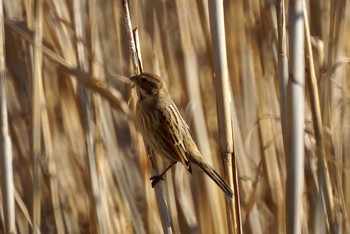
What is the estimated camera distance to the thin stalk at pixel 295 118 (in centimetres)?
163

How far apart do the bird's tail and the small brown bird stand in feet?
0.04

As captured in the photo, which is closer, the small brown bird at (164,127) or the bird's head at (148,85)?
the bird's head at (148,85)

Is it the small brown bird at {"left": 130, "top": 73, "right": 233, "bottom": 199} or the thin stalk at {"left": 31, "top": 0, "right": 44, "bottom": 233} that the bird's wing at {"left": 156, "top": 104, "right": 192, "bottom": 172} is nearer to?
the small brown bird at {"left": 130, "top": 73, "right": 233, "bottom": 199}

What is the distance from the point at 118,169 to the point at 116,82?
317 millimetres

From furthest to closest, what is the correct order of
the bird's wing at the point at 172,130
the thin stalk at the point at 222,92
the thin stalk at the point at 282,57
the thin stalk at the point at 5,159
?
the bird's wing at the point at 172,130
the thin stalk at the point at 5,159
the thin stalk at the point at 282,57
the thin stalk at the point at 222,92

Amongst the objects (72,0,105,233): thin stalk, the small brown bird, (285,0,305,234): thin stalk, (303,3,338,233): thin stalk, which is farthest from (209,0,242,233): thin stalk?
(72,0,105,233): thin stalk

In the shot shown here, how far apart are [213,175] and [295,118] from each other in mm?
374

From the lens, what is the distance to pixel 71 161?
7.89 ft

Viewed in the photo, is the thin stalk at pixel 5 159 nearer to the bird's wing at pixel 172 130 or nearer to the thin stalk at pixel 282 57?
the bird's wing at pixel 172 130

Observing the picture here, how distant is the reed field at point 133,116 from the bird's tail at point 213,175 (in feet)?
0.44

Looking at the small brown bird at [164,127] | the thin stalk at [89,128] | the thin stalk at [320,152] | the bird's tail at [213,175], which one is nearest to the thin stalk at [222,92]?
the bird's tail at [213,175]

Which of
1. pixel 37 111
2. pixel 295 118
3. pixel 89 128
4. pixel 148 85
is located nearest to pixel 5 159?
pixel 37 111

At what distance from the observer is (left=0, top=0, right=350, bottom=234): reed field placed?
6.92ft

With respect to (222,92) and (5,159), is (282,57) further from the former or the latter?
(5,159)
